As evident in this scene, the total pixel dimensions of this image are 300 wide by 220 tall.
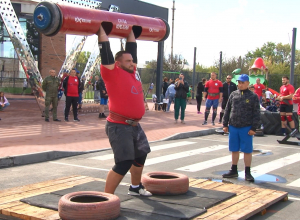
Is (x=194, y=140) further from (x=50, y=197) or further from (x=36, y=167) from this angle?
(x=50, y=197)

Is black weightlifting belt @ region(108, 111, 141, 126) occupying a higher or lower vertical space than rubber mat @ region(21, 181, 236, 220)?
higher

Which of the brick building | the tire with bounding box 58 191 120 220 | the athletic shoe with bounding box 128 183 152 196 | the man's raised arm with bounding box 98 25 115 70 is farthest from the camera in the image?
the brick building

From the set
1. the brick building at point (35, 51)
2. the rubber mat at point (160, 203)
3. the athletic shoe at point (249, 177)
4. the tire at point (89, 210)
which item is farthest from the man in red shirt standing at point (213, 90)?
the brick building at point (35, 51)

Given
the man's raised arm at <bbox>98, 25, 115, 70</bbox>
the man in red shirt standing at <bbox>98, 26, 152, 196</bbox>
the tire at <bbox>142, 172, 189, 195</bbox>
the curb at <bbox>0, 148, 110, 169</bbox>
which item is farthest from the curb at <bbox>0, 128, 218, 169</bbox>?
the man's raised arm at <bbox>98, 25, 115, 70</bbox>

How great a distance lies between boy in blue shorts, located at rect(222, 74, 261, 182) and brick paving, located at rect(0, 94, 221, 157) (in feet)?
13.3

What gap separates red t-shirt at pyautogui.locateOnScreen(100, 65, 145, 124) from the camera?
4.85 metres

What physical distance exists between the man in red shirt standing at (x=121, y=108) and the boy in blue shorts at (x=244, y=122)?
2.55 metres

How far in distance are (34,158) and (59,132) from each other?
3847 mm

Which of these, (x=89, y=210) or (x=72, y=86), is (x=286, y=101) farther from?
(x=89, y=210)

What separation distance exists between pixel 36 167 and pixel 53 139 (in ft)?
9.69

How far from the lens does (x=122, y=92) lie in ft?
A: 16.0

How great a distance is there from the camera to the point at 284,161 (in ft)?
29.6

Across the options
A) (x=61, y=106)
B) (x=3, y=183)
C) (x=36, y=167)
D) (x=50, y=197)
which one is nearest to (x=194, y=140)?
(x=36, y=167)

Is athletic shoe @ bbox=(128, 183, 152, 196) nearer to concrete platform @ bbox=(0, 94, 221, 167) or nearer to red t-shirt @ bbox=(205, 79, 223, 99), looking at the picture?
concrete platform @ bbox=(0, 94, 221, 167)
